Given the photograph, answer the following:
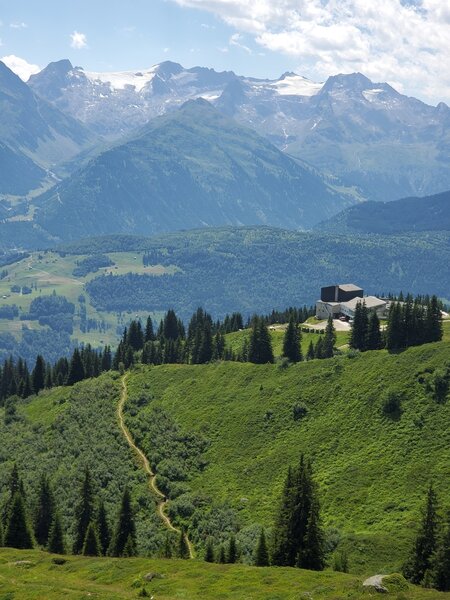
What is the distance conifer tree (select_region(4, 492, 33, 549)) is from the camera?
10075cm

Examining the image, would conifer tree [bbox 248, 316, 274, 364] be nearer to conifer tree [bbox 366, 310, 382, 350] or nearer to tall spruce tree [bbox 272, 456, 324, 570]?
conifer tree [bbox 366, 310, 382, 350]

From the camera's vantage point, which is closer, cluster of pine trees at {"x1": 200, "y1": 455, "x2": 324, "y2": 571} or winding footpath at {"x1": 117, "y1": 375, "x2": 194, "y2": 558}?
cluster of pine trees at {"x1": 200, "y1": 455, "x2": 324, "y2": 571}

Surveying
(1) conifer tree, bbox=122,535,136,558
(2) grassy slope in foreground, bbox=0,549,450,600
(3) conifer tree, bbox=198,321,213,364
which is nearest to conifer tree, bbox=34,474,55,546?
(1) conifer tree, bbox=122,535,136,558

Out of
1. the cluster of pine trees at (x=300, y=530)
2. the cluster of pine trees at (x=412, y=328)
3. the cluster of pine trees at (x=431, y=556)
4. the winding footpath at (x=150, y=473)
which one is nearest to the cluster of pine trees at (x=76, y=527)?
the winding footpath at (x=150, y=473)

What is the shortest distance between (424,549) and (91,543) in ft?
135

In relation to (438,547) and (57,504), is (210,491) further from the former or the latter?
(438,547)

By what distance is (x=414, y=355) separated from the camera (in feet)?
459

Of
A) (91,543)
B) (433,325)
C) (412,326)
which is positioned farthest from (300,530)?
(433,325)

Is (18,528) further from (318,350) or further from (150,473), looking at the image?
(318,350)

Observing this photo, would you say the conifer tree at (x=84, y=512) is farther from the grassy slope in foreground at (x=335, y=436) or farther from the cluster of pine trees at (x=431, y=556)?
the cluster of pine trees at (x=431, y=556)

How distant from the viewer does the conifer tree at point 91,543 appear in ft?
321

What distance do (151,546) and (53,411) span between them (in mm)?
65913

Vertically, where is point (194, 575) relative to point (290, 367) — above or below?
below

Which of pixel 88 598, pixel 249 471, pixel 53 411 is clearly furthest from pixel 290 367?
pixel 88 598
